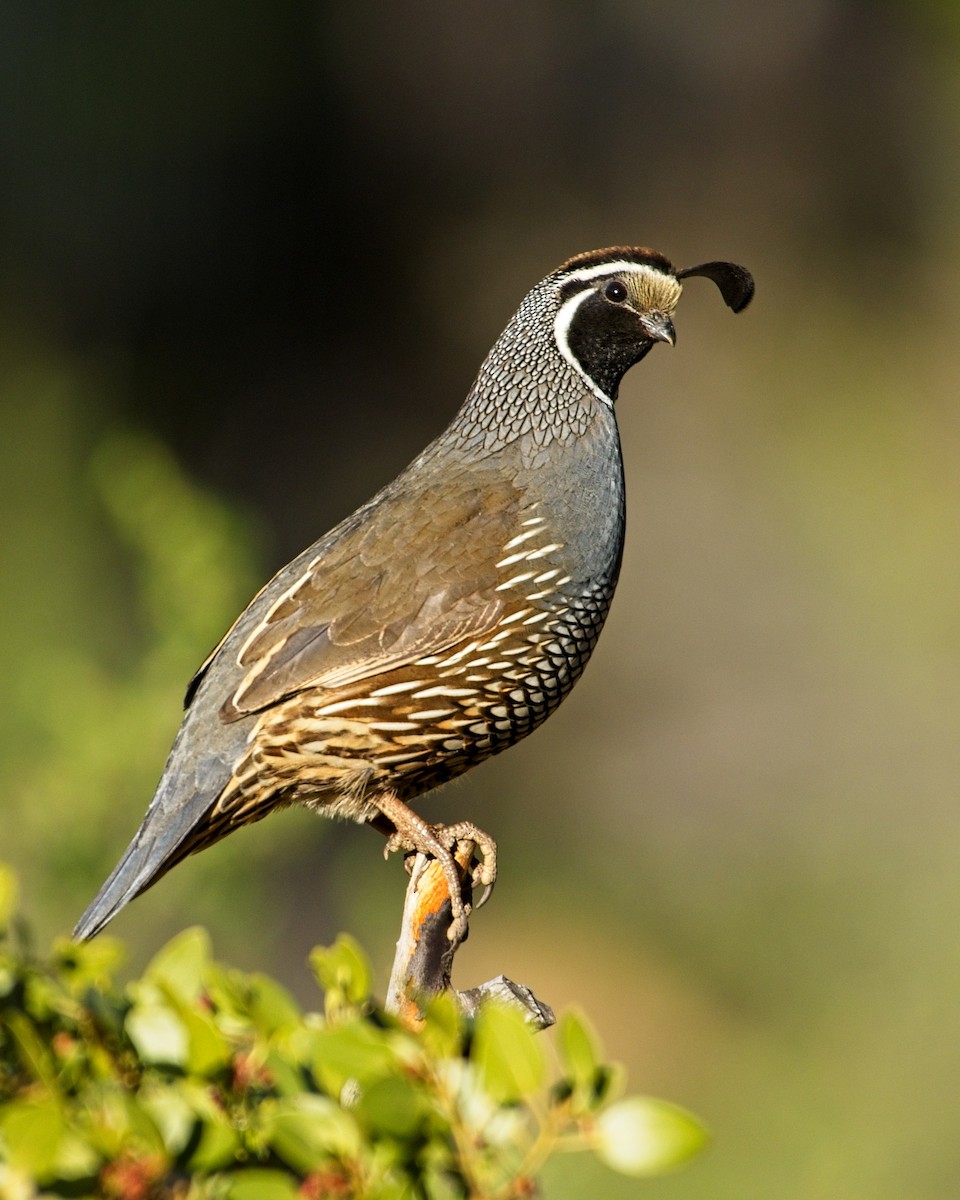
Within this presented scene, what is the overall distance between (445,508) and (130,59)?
7.15 m

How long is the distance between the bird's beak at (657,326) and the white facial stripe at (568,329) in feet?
0.45

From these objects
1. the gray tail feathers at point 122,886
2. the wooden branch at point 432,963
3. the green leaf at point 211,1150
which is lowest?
the green leaf at point 211,1150

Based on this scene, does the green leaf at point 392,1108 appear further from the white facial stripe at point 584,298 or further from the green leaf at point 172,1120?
the white facial stripe at point 584,298

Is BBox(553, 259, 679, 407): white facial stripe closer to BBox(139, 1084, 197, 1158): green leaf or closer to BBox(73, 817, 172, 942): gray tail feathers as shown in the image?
BBox(73, 817, 172, 942): gray tail feathers

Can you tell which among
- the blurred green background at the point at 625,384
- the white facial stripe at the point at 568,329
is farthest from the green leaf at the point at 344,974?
the blurred green background at the point at 625,384

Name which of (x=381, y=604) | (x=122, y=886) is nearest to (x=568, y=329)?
(x=381, y=604)

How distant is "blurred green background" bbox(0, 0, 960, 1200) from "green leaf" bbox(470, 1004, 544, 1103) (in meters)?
5.15

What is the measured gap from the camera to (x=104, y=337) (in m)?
9.30

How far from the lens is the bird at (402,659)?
2.91 m

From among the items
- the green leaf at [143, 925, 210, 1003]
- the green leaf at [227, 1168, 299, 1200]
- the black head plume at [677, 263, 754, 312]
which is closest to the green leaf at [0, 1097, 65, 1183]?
the green leaf at [227, 1168, 299, 1200]

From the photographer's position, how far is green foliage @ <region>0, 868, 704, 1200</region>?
1.09 meters

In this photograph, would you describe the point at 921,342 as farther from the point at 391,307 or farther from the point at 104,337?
the point at 104,337

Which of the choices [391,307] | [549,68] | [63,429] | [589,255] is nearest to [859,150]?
[549,68]

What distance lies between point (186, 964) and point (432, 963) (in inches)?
44.9
